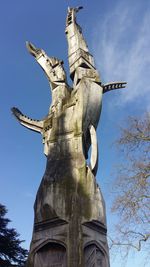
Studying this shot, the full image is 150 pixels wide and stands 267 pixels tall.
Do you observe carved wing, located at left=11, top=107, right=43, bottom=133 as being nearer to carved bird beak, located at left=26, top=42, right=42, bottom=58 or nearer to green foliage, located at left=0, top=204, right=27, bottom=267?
carved bird beak, located at left=26, top=42, right=42, bottom=58

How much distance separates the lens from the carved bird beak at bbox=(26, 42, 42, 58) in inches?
604

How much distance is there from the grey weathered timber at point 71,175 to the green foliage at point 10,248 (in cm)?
1082

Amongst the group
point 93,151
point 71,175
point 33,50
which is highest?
point 33,50

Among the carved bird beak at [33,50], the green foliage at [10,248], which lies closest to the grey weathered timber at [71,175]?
the carved bird beak at [33,50]

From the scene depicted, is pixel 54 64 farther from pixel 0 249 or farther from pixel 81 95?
pixel 0 249

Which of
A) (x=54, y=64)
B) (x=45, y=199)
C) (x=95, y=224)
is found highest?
(x=54, y=64)

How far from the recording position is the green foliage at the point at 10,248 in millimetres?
21520

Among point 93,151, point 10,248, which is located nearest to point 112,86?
point 93,151

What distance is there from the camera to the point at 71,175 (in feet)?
37.0

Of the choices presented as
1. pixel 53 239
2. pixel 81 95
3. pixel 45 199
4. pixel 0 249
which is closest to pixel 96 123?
pixel 81 95

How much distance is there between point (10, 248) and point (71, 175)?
1275 centimetres

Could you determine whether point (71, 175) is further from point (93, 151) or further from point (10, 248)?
point (10, 248)

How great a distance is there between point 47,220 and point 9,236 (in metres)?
13.0

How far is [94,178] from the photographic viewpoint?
11.6m
